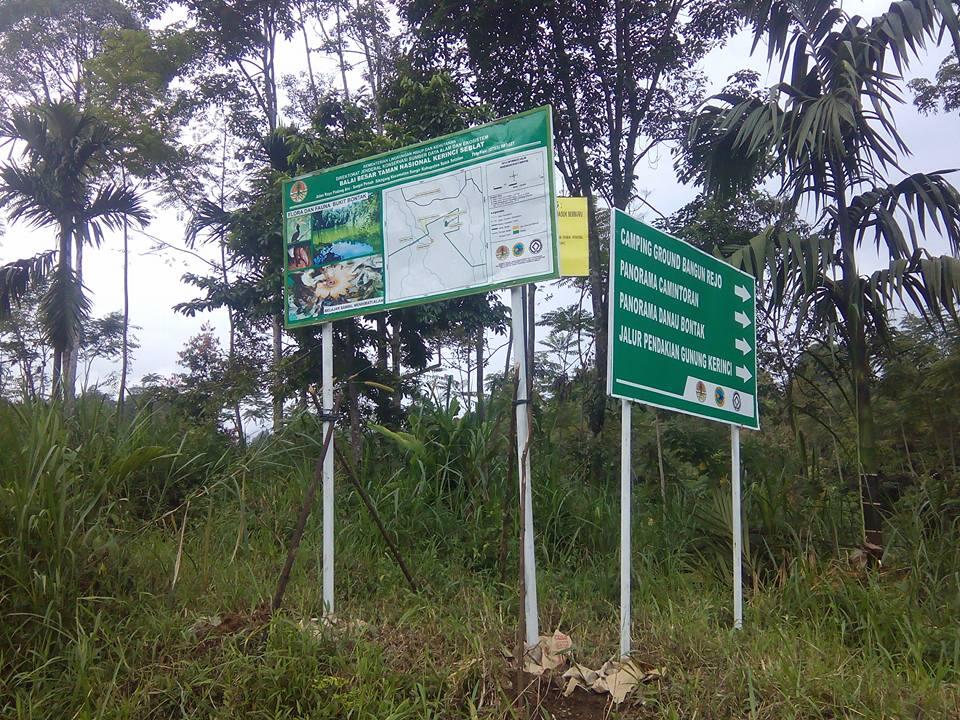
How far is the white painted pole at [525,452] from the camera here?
139 inches

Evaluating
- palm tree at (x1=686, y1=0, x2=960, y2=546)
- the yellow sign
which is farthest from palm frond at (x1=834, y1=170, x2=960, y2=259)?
the yellow sign

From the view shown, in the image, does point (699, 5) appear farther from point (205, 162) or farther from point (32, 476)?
point (205, 162)

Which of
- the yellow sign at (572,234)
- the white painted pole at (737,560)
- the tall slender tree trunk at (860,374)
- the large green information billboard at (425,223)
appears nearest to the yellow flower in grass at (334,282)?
the large green information billboard at (425,223)

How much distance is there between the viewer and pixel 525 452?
3.45 m

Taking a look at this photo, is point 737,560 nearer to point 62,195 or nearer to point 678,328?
point 678,328

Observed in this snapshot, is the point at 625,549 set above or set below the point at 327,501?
below

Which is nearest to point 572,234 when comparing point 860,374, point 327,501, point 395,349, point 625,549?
point 625,549

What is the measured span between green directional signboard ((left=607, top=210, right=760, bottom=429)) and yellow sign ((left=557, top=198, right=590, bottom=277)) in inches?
5.6

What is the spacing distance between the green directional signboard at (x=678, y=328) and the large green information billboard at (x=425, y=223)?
45 centimetres

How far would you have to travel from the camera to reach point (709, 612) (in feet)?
14.0

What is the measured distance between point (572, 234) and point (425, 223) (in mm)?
729

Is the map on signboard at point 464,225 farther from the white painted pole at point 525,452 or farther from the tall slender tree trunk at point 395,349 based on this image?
the tall slender tree trunk at point 395,349

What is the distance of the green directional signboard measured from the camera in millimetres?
3766

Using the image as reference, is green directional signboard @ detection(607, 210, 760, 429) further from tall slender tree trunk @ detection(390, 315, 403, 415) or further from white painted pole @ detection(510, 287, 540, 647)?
tall slender tree trunk @ detection(390, 315, 403, 415)
